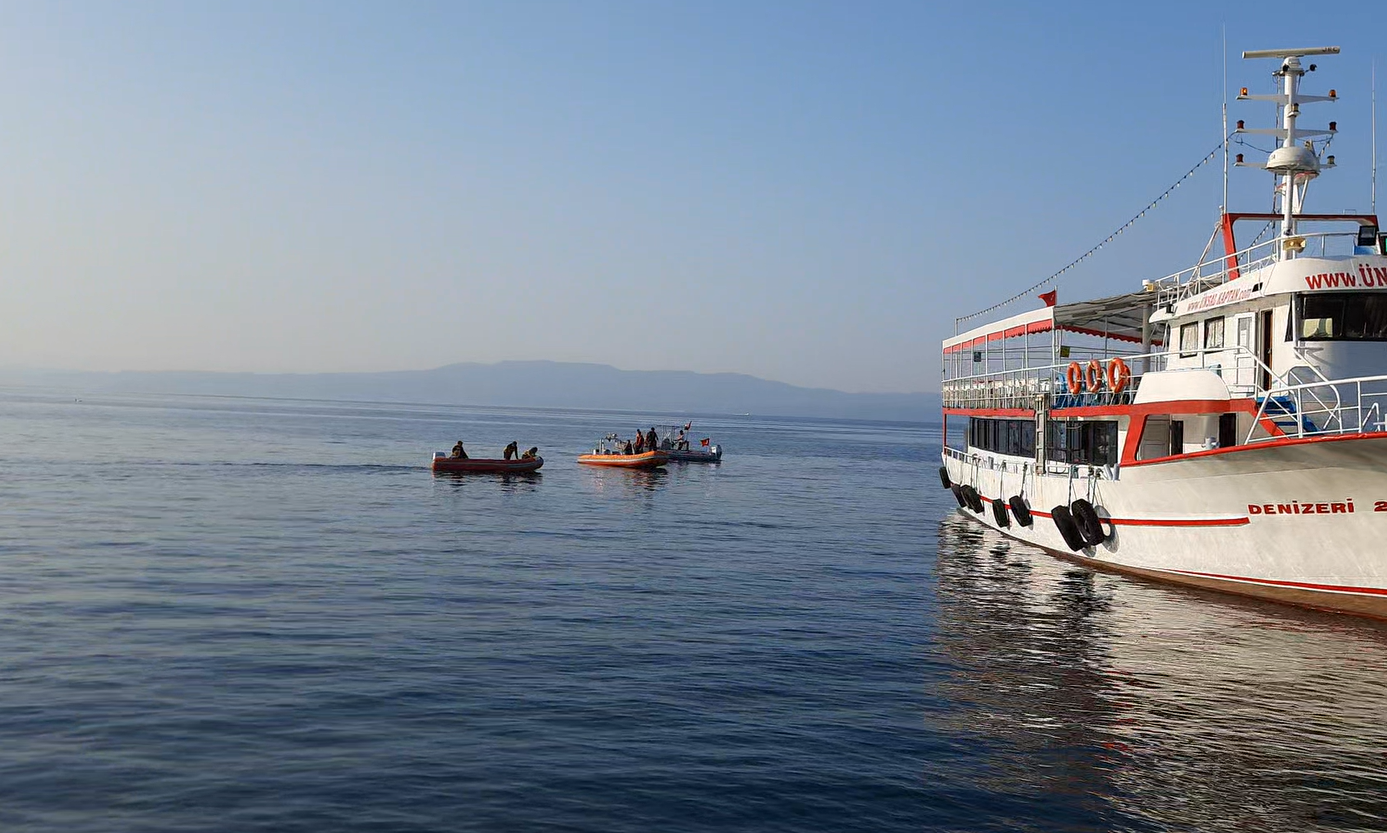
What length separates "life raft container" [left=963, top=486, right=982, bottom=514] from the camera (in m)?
41.4

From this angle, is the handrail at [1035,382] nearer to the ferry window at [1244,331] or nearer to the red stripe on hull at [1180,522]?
the ferry window at [1244,331]

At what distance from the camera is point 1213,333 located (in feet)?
90.8

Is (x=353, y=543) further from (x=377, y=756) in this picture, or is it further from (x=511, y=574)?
(x=377, y=756)

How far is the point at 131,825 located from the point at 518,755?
418 centimetres

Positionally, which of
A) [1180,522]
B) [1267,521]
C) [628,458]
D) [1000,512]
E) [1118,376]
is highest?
[1118,376]

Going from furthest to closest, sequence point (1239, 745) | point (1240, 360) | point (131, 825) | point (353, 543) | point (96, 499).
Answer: point (96, 499) → point (353, 543) → point (1240, 360) → point (1239, 745) → point (131, 825)

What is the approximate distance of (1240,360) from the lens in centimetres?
2553

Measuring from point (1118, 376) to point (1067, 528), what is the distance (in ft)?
14.0

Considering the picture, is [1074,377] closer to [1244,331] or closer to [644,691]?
[1244,331]

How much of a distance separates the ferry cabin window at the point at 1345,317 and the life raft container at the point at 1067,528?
7.45m

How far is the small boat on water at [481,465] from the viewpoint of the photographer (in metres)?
62.2

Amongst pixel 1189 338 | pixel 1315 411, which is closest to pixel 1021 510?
pixel 1189 338

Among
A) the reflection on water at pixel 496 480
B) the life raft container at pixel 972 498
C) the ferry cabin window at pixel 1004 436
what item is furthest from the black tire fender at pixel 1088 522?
the reflection on water at pixel 496 480

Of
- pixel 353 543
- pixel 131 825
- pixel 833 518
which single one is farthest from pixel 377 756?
pixel 833 518
